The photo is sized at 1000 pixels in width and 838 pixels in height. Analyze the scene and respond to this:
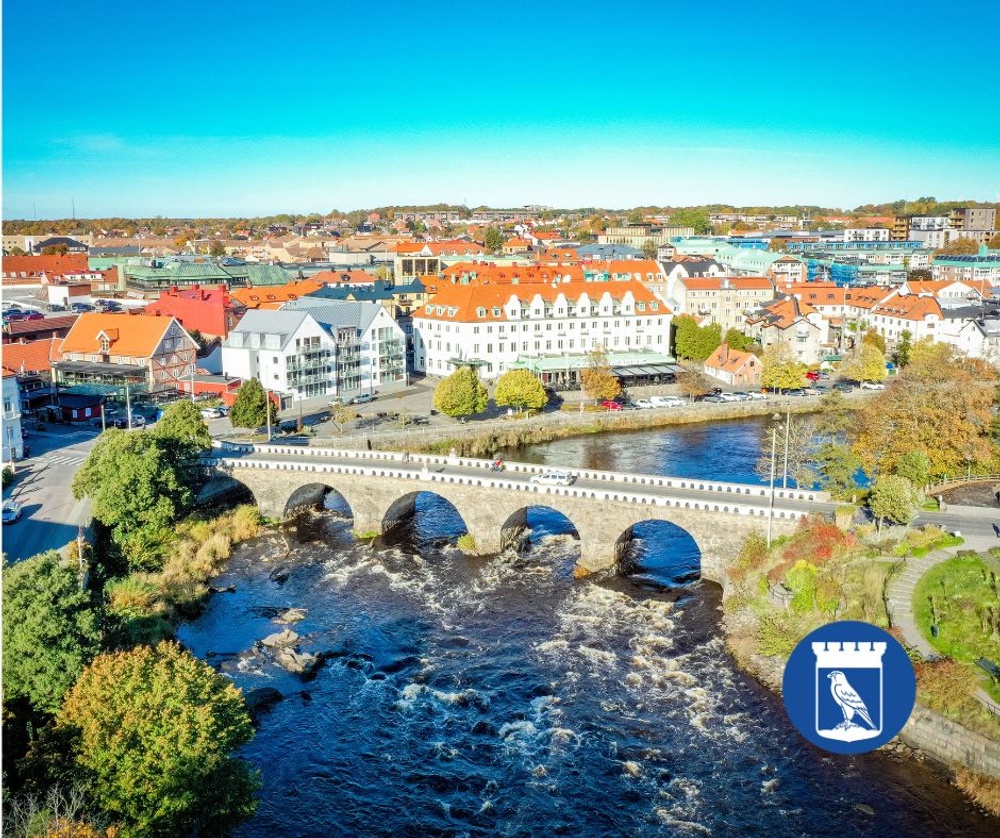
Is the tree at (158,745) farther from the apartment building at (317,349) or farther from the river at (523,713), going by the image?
the apartment building at (317,349)

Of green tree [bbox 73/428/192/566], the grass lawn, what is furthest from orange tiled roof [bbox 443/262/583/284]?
the grass lawn

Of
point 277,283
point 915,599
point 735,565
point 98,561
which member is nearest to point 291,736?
point 98,561

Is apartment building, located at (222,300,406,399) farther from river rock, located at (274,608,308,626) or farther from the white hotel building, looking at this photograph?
river rock, located at (274,608,308,626)

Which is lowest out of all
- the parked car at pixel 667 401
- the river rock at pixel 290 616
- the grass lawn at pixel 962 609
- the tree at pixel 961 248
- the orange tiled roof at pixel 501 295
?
the river rock at pixel 290 616

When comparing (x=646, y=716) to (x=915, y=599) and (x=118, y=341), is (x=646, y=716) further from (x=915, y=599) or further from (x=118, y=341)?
(x=118, y=341)

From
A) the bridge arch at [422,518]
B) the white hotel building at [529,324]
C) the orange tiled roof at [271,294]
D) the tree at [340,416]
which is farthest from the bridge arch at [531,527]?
the orange tiled roof at [271,294]
